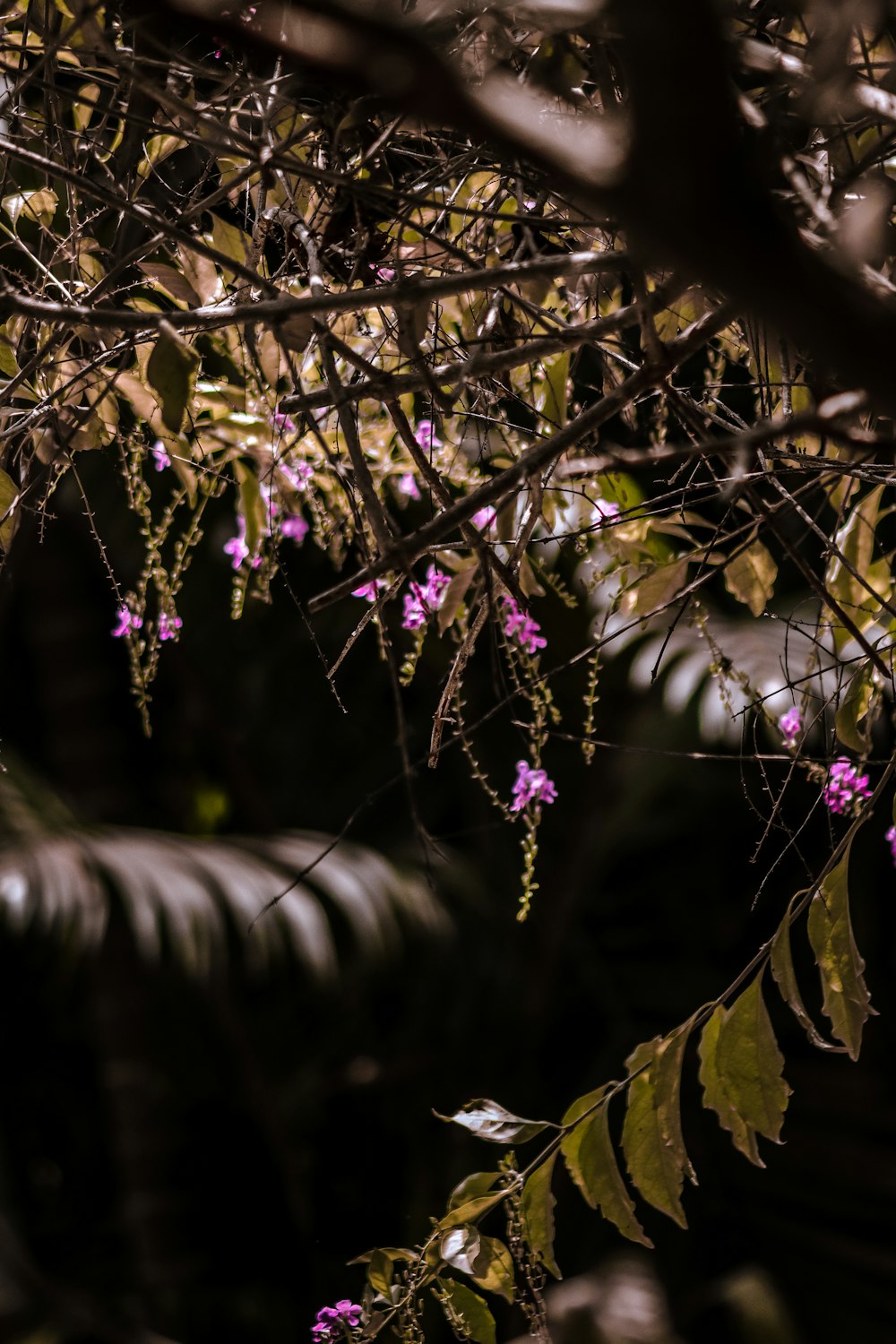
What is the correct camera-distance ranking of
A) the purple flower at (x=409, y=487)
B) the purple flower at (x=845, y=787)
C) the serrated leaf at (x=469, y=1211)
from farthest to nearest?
1. the purple flower at (x=409, y=487)
2. the purple flower at (x=845, y=787)
3. the serrated leaf at (x=469, y=1211)

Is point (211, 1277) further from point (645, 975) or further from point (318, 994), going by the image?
point (645, 975)

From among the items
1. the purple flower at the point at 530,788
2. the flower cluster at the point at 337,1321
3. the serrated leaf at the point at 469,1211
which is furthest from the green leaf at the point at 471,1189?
the purple flower at the point at 530,788

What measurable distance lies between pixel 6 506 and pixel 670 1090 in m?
0.50

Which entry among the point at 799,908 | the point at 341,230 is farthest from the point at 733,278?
the point at 341,230

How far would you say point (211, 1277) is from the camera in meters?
2.58

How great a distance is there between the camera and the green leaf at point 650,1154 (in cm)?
59

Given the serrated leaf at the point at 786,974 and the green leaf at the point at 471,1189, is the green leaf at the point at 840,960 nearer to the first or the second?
the serrated leaf at the point at 786,974

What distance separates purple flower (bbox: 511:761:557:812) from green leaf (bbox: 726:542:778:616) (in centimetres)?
18

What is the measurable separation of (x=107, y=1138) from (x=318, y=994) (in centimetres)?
84

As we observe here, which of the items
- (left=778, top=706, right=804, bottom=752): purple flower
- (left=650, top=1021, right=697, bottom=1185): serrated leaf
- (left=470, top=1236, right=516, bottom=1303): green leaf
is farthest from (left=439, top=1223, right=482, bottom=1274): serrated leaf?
(left=778, top=706, right=804, bottom=752): purple flower

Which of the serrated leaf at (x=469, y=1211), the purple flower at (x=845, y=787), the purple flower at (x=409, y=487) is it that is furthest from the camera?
the purple flower at (x=409, y=487)

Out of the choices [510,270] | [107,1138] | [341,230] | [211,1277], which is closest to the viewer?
[510,270]

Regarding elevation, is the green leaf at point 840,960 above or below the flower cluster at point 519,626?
below

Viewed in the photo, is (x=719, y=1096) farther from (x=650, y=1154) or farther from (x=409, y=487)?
(x=409, y=487)
